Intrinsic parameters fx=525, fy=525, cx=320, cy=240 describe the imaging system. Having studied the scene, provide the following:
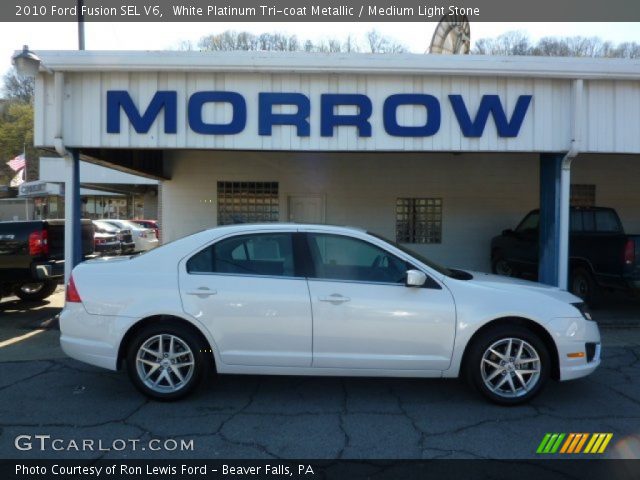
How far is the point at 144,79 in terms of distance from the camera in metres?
7.30

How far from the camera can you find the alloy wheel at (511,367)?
446 cm

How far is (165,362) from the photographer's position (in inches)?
179

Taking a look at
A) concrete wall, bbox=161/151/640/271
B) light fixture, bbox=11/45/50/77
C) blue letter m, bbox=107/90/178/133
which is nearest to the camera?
light fixture, bbox=11/45/50/77

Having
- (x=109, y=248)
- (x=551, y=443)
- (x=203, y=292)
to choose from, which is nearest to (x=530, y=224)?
(x=551, y=443)

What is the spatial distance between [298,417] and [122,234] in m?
15.2

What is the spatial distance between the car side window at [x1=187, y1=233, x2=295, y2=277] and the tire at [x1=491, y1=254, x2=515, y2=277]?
792cm

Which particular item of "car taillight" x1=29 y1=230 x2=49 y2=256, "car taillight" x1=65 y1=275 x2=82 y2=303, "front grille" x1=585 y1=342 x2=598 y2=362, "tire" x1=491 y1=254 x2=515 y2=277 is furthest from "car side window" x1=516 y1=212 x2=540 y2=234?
"car taillight" x1=29 y1=230 x2=49 y2=256

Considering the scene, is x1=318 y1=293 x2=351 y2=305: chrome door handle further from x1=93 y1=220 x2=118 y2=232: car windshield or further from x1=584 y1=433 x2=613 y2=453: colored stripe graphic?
x1=93 y1=220 x2=118 y2=232: car windshield

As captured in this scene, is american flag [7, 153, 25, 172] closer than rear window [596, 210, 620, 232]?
No

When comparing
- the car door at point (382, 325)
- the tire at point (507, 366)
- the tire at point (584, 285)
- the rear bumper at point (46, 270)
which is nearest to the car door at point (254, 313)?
the car door at point (382, 325)

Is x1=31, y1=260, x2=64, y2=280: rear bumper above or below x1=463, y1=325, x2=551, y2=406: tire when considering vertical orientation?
above

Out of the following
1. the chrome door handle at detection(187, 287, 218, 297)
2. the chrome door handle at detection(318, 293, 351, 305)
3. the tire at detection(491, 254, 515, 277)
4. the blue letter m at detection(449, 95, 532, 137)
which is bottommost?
the tire at detection(491, 254, 515, 277)

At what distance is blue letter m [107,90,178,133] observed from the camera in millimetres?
7266

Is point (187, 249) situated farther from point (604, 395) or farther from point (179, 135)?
point (604, 395)
